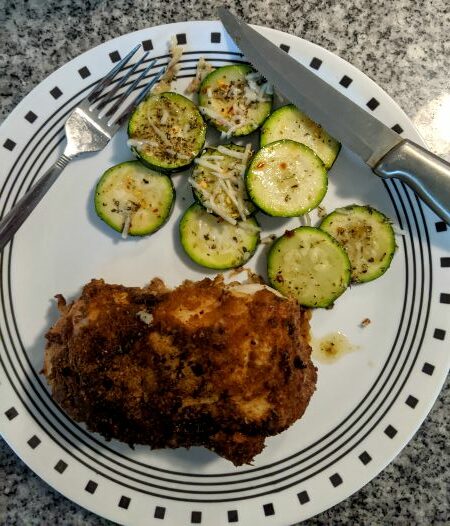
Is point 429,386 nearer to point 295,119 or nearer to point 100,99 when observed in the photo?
point 295,119

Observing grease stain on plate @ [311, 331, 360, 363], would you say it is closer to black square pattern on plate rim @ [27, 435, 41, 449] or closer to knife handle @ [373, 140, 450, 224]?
knife handle @ [373, 140, 450, 224]

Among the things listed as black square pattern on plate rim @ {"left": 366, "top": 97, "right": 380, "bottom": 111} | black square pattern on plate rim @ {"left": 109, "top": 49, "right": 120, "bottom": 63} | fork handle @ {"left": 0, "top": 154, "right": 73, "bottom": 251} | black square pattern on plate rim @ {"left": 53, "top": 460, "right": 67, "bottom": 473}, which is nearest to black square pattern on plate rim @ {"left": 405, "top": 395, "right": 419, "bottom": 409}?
black square pattern on plate rim @ {"left": 366, "top": 97, "right": 380, "bottom": 111}

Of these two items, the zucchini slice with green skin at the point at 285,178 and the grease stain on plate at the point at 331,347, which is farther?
the grease stain on plate at the point at 331,347

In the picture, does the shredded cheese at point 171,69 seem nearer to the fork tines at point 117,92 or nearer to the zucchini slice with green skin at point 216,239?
the fork tines at point 117,92

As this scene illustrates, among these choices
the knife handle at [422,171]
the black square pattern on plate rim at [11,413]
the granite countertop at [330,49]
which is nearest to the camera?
the knife handle at [422,171]

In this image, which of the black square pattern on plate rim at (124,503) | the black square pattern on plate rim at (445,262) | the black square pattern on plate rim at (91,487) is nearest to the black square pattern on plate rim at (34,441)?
the black square pattern on plate rim at (91,487)
